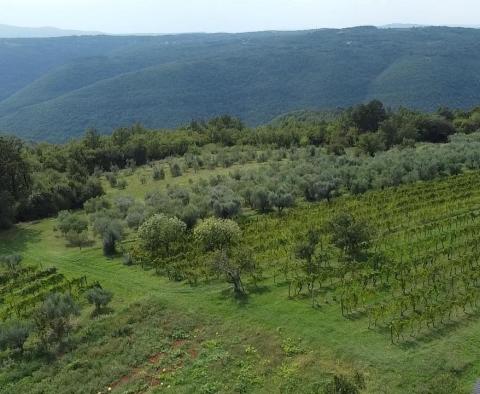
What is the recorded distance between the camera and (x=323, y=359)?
950 inches

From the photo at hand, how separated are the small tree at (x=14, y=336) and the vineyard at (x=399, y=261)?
575 inches

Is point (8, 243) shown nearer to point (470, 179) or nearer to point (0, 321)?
point (0, 321)

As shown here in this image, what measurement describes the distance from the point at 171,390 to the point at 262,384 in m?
4.05

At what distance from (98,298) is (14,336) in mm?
4983

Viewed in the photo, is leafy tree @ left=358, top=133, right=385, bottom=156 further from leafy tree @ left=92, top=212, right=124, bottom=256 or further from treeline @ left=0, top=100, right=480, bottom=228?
leafy tree @ left=92, top=212, right=124, bottom=256

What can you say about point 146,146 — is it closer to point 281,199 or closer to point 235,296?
point 281,199

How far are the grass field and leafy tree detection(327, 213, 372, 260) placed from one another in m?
5.70

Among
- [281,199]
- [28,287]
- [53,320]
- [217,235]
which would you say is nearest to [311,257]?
Answer: [217,235]

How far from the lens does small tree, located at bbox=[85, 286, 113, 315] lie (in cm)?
3067

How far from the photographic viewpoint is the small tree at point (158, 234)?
3847 cm

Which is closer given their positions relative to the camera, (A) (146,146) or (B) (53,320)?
(B) (53,320)

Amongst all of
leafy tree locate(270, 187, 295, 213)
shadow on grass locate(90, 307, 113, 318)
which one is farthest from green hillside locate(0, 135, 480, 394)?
leafy tree locate(270, 187, 295, 213)

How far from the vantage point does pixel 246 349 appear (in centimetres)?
2562

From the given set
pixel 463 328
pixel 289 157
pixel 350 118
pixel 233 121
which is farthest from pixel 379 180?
pixel 233 121
